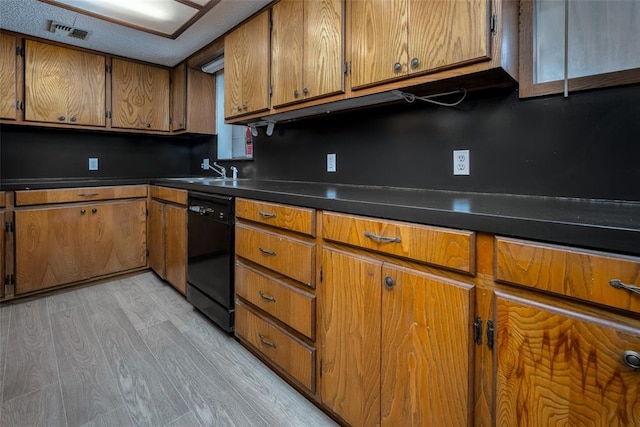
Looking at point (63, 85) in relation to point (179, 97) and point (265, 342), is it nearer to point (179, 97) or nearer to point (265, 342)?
point (179, 97)

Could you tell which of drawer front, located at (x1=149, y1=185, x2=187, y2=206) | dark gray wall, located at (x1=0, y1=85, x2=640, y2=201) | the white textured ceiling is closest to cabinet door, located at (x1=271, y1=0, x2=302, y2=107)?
the white textured ceiling

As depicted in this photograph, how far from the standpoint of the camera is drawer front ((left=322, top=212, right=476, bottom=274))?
0.87 meters

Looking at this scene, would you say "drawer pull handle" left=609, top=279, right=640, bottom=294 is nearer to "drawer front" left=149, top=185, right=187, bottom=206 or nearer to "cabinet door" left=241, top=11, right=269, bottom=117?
"cabinet door" left=241, top=11, right=269, bottom=117

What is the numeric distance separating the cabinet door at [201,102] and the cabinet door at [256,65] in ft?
3.70

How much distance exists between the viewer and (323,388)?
4.30 ft

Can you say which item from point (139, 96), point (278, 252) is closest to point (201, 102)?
point (139, 96)

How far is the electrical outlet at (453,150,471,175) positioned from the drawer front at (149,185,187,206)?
5.92 feet

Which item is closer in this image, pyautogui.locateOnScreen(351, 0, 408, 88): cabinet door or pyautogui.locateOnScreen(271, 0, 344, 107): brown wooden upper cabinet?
pyautogui.locateOnScreen(351, 0, 408, 88): cabinet door

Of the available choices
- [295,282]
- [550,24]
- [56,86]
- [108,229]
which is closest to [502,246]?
[295,282]

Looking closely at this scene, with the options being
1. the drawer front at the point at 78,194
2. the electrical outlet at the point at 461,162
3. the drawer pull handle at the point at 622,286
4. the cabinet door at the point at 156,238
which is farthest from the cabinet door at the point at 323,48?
the drawer front at the point at 78,194

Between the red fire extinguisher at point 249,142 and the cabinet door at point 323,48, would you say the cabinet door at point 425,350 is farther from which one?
the red fire extinguisher at point 249,142

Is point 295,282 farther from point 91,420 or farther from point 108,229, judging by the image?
point 108,229

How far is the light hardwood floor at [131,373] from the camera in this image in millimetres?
1352

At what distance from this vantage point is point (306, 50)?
5.87 ft
